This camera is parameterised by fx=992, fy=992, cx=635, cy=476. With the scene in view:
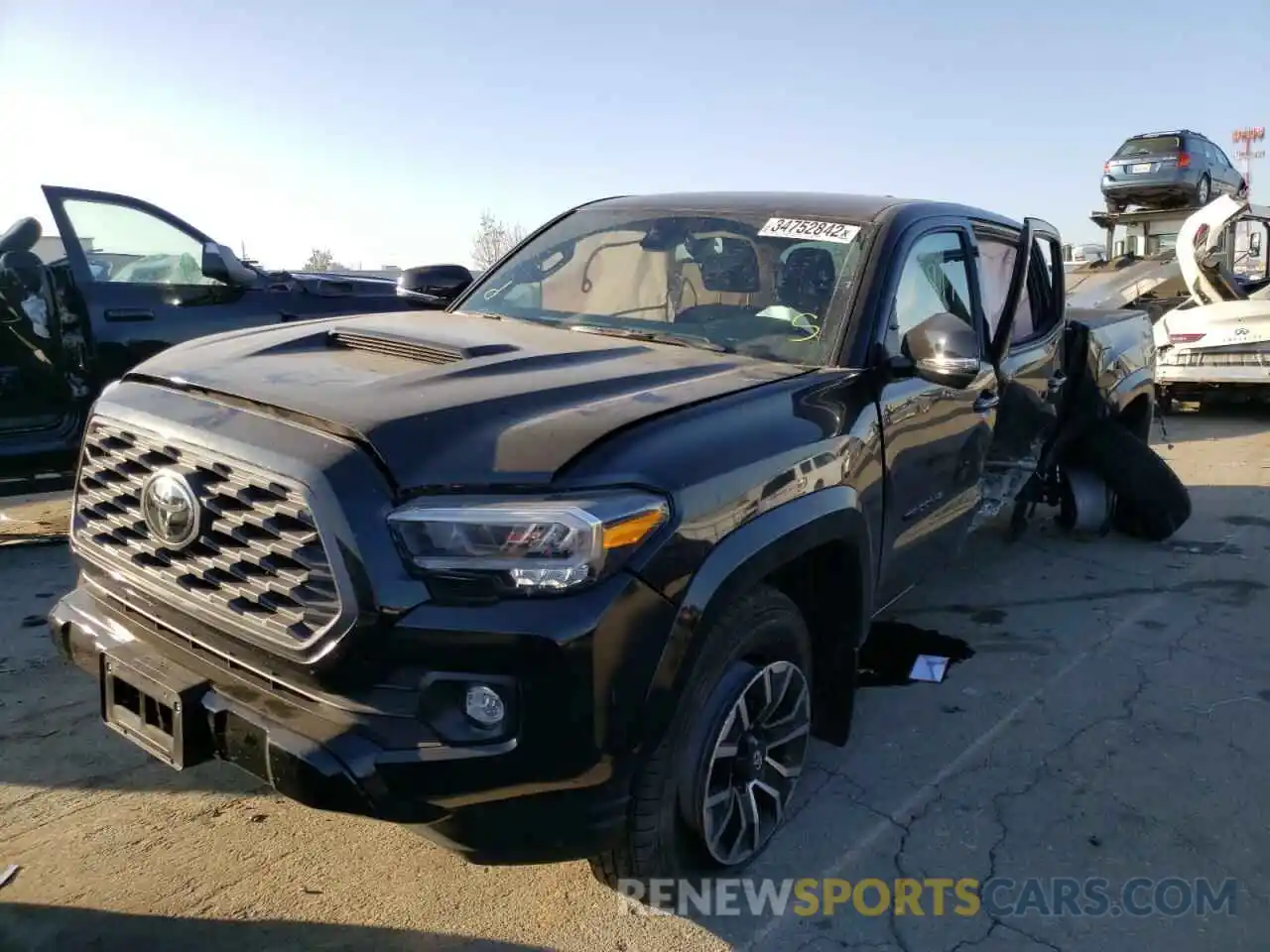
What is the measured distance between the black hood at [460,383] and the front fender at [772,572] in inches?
15.4

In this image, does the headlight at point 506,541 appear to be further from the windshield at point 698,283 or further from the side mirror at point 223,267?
the side mirror at point 223,267

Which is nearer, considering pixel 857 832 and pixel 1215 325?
pixel 857 832

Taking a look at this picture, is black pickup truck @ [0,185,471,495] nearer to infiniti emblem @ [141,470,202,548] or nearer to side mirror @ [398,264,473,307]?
side mirror @ [398,264,473,307]

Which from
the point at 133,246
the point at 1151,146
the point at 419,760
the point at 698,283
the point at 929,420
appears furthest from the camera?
the point at 1151,146

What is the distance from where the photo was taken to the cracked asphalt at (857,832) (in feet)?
8.74

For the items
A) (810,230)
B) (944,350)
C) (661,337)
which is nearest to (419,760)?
(661,337)

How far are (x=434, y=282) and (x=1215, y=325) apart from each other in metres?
9.28

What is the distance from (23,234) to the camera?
220 inches

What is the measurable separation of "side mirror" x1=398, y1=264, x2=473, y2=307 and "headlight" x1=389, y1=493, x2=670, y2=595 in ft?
8.76

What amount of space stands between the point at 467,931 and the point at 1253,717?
10.6 feet

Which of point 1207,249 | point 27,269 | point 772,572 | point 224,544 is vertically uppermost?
point 1207,249

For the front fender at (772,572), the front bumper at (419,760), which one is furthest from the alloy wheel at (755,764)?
the front bumper at (419,760)

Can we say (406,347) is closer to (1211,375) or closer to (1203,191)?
(1211,375)

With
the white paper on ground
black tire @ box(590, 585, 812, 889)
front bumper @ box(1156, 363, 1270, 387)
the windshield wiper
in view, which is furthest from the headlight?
front bumper @ box(1156, 363, 1270, 387)
